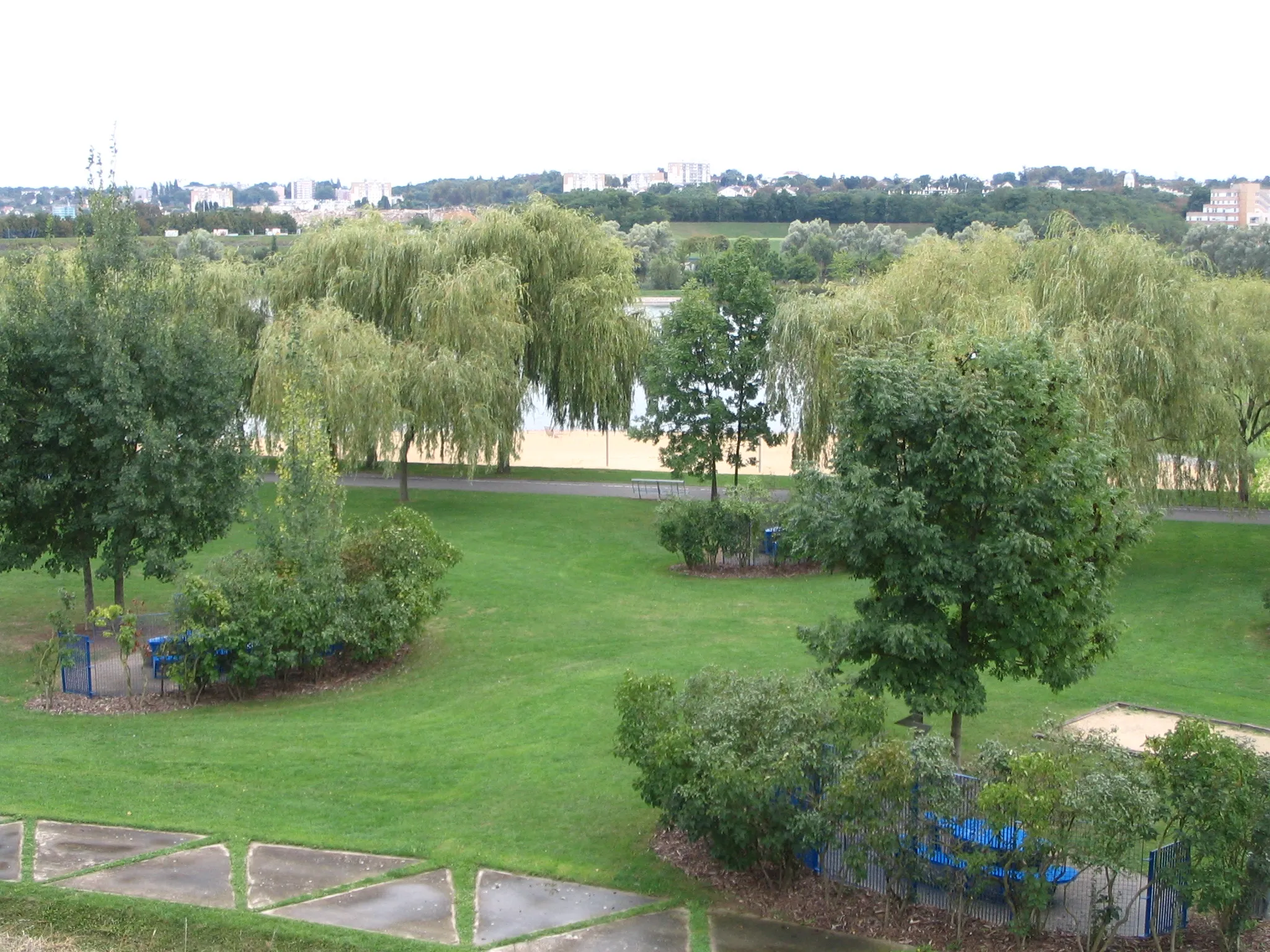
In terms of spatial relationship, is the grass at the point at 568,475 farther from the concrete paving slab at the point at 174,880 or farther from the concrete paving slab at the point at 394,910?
the concrete paving slab at the point at 394,910

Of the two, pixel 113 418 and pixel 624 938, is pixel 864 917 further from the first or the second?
pixel 113 418

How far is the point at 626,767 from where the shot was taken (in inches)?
632

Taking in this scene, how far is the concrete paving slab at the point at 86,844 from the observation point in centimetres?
1286

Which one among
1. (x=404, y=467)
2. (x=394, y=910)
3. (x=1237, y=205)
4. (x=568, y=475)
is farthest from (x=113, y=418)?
(x=1237, y=205)

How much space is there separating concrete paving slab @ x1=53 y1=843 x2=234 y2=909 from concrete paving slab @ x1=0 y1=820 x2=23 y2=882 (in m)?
0.60

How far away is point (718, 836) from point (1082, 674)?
195 inches

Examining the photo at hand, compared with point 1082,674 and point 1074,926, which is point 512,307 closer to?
point 1082,674

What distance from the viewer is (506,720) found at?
18.5m

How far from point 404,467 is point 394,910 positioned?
2402 cm

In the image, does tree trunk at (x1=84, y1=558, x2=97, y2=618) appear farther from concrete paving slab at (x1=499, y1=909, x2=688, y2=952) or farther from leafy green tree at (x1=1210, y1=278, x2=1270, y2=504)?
leafy green tree at (x1=1210, y1=278, x2=1270, y2=504)

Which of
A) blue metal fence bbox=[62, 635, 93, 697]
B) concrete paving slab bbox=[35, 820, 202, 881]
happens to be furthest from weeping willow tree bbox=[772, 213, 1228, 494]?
concrete paving slab bbox=[35, 820, 202, 881]

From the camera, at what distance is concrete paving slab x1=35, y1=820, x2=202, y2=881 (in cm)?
1286

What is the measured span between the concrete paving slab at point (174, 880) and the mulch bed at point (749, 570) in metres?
16.7

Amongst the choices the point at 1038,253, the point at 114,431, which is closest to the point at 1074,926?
the point at 114,431
